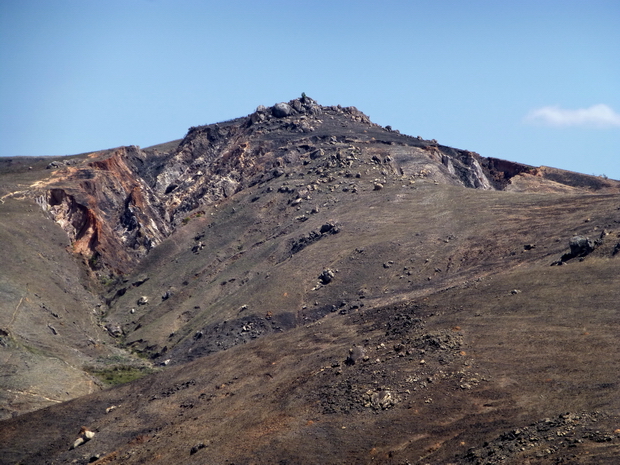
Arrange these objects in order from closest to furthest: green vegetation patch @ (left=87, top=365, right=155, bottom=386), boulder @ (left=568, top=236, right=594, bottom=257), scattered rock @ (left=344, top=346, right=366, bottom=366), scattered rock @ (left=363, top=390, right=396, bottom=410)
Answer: scattered rock @ (left=363, top=390, right=396, bottom=410) → scattered rock @ (left=344, top=346, right=366, bottom=366) → boulder @ (left=568, top=236, right=594, bottom=257) → green vegetation patch @ (left=87, top=365, right=155, bottom=386)

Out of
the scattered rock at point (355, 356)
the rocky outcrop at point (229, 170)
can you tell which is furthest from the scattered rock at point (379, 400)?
the rocky outcrop at point (229, 170)

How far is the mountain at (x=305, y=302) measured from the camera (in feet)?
108

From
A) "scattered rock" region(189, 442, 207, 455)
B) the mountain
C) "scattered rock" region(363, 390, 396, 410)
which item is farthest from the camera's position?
"scattered rock" region(189, 442, 207, 455)

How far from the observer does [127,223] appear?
82750 mm

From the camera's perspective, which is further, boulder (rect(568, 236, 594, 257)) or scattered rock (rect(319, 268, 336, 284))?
scattered rock (rect(319, 268, 336, 284))

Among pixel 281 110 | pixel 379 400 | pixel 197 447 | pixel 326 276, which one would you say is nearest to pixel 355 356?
pixel 379 400

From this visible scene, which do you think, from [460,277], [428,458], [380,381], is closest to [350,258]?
[460,277]

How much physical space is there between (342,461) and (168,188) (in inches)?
2730

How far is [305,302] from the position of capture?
56.0 m

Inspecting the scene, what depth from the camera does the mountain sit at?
1293 inches

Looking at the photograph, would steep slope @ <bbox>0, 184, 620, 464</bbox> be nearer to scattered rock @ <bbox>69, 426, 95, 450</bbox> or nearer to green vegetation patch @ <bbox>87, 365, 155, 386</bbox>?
scattered rock @ <bbox>69, 426, 95, 450</bbox>

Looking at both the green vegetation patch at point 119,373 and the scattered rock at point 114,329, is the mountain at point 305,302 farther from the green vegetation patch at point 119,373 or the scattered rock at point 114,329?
the green vegetation patch at point 119,373

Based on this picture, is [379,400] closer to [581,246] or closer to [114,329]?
[581,246]

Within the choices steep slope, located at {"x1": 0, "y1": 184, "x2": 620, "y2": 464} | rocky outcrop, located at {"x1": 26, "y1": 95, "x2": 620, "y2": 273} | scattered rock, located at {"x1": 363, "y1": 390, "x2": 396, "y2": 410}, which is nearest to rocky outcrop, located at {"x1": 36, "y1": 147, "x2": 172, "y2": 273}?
rocky outcrop, located at {"x1": 26, "y1": 95, "x2": 620, "y2": 273}
